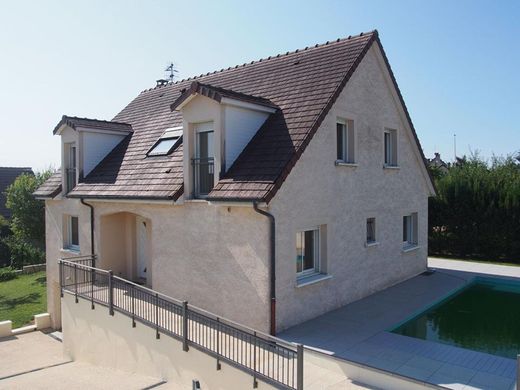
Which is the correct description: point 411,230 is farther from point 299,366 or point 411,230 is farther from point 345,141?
point 299,366

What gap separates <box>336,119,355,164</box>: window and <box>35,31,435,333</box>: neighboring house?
0.05 m

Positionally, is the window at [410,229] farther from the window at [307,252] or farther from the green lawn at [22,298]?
the green lawn at [22,298]

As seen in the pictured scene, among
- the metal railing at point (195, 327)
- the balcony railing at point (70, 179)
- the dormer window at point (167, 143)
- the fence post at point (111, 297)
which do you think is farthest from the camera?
the balcony railing at point (70, 179)

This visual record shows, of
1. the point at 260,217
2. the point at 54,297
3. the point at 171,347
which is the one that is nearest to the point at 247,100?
A: the point at 260,217

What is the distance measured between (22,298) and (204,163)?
1865 centimetres

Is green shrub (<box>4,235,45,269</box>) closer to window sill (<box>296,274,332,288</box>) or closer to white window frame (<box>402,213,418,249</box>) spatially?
white window frame (<box>402,213,418,249</box>)

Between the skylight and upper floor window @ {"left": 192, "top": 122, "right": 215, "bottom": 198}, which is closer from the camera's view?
upper floor window @ {"left": 192, "top": 122, "right": 215, "bottom": 198}

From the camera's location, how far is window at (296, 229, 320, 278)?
12.4 metres

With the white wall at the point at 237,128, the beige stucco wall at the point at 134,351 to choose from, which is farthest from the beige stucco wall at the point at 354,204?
the beige stucco wall at the point at 134,351

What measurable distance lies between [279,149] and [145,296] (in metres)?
5.28

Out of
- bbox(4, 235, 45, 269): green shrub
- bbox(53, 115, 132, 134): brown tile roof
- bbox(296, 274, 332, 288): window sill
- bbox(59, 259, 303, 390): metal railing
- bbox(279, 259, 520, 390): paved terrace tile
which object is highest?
bbox(53, 115, 132, 134): brown tile roof

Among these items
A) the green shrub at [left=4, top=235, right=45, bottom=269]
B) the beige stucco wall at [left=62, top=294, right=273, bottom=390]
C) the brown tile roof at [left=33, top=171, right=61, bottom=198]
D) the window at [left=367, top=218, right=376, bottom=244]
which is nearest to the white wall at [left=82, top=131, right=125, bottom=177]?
the brown tile roof at [left=33, top=171, right=61, bottom=198]

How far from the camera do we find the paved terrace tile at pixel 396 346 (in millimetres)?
8750

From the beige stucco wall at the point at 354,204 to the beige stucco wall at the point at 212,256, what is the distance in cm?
56
